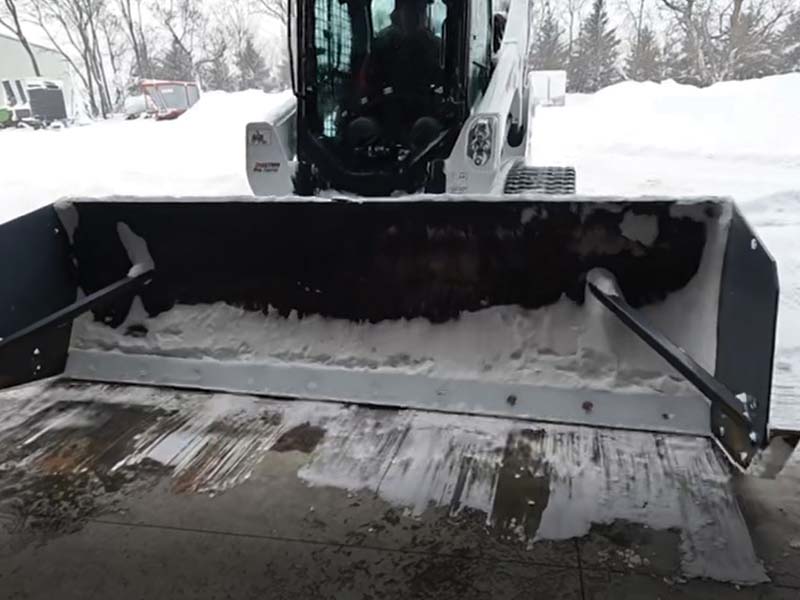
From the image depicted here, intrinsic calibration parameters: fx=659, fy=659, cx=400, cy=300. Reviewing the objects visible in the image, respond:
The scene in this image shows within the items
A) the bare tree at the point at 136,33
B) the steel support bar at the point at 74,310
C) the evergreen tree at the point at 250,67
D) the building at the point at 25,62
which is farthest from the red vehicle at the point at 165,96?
the steel support bar at the point at 74,310

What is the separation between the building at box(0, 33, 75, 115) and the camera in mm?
37062

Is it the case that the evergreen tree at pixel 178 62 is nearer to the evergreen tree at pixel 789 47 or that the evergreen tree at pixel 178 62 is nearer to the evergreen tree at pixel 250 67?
the evergreen tree at pixel 250 67

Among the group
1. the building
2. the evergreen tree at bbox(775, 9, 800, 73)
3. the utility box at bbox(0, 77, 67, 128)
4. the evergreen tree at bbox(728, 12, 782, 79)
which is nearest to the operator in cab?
the evergreen tree at bbox(728, 12, 782, 79)

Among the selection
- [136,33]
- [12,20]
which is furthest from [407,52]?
[12,20]

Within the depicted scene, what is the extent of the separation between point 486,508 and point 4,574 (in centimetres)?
147

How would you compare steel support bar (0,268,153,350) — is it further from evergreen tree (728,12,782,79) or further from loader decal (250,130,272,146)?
evergreen tree (728,12,782,79)

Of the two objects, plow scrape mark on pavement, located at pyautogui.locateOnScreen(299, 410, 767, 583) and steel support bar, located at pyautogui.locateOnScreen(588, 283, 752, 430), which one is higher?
steel support bar, located at pyautogui.locateOnScreen(588, 283, 752, 430)

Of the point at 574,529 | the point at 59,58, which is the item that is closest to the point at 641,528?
the point at 574,529

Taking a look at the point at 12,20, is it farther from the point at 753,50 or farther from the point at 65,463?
the point at 65,463

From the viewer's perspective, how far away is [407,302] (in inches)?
112

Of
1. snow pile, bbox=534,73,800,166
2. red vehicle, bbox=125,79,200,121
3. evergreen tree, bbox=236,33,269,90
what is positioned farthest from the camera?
evergreen tree, bbox=236,33,269,90

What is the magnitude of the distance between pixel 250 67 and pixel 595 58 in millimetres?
17435

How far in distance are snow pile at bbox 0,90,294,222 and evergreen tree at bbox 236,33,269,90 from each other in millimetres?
12910

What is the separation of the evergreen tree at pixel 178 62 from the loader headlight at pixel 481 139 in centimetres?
3517
